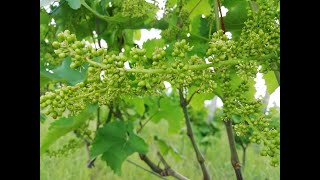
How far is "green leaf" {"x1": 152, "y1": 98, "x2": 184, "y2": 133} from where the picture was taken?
3162 mm

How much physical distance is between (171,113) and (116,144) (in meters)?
0.73

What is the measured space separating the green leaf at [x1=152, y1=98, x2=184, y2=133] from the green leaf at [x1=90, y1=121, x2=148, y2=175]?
62 centimetres

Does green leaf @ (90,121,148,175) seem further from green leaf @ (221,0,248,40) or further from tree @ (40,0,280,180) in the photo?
green leaf @ (221,0,248,40)

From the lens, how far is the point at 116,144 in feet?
8.39

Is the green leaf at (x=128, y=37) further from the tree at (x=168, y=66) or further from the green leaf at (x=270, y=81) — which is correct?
the green leaf at (x=270, y=81)

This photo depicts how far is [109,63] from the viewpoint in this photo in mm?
1200

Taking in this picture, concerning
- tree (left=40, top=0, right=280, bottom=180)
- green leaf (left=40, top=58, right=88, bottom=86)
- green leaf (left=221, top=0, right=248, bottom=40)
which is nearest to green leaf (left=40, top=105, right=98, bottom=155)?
tree (left=40, top=0, right=280, bottom=180)

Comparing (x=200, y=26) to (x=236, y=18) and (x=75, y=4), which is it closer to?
(x=236, y=18)

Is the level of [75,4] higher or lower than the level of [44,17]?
→ lower

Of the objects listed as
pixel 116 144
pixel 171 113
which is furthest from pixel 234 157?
pixel 171 113

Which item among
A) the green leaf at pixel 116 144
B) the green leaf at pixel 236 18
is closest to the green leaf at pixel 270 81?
the green leaf at pixel 236 18
